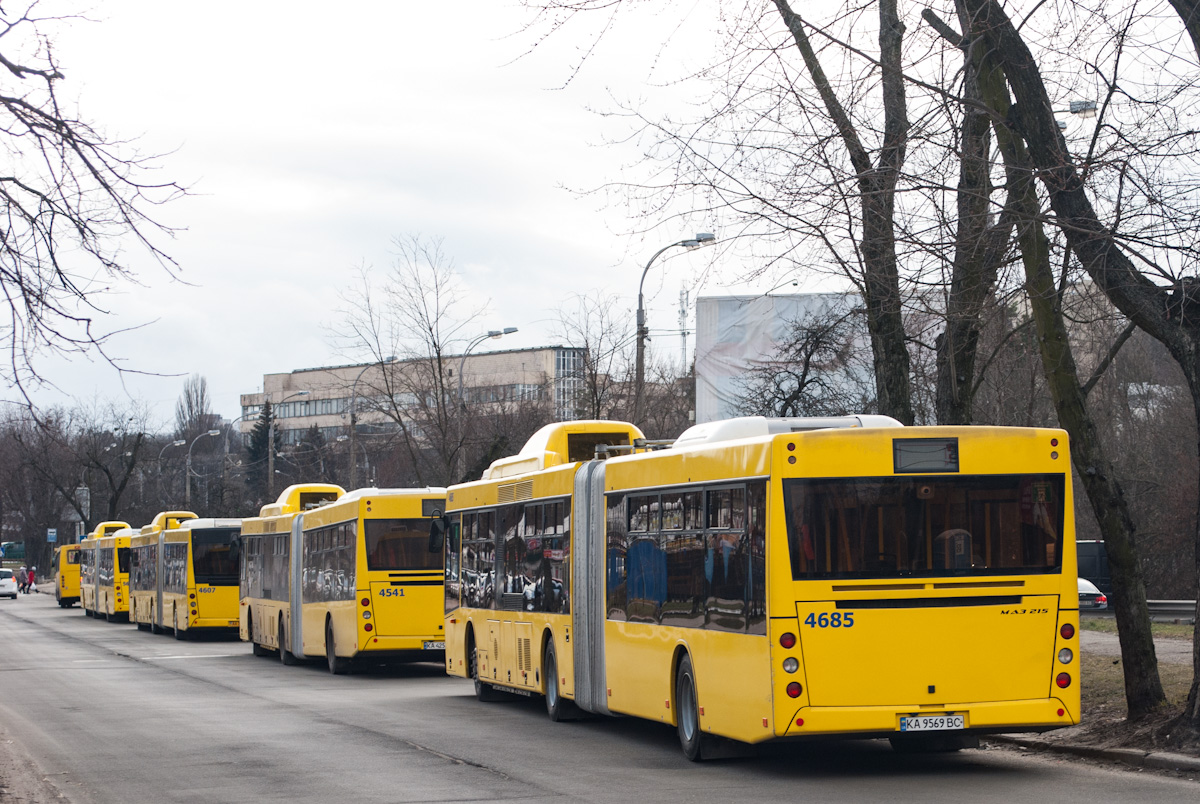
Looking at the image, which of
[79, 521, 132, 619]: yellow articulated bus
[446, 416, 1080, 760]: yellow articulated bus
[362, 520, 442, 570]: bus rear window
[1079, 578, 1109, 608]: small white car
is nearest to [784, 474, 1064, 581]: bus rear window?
[446, 416, 1080, 760]: yellow articulated bus

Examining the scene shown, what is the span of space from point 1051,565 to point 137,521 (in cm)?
9629

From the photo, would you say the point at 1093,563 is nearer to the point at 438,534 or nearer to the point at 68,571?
the point at 438,534

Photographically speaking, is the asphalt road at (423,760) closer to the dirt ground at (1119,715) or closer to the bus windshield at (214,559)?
the dirt ground at (1119,715)

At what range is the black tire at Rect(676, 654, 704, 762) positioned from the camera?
13.5 meters

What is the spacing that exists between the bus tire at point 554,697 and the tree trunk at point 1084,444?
6373 mm

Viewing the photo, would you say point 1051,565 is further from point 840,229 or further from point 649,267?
point 649,267

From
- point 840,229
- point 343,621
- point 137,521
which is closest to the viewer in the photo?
point 840,229

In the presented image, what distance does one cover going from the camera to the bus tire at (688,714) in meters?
13.5

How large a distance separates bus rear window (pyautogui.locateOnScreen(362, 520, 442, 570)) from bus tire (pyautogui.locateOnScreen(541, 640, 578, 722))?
7848mm

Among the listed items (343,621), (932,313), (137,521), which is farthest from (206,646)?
(137,521)

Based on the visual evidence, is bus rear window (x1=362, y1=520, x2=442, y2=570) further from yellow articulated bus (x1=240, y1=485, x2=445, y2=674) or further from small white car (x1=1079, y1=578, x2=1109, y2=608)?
small white car (x1=1079, y1=578, x2=1109, y2=608)

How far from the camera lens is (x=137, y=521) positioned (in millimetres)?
102250

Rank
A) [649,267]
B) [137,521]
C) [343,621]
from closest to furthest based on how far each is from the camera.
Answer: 1. [343,621]
2. [649,267]
3. [137,521]

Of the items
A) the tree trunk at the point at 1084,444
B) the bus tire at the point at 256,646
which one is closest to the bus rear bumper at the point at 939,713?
the tree trunk at the point at 1084,444
